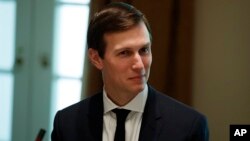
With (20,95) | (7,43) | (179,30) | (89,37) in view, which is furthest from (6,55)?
(89,37)

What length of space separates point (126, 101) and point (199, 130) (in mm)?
266

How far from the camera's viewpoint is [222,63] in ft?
8.54

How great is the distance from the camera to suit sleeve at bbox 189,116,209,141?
1379 mm

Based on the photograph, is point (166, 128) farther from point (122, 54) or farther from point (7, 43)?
point (7, 43)

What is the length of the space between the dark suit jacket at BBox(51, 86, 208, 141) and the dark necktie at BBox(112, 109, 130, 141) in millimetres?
61

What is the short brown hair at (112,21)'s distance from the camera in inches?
53.2

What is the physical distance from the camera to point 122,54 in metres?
1.37

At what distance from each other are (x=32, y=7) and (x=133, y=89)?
5.85ft

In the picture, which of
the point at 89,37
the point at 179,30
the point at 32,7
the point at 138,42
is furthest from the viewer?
the point at 32,7

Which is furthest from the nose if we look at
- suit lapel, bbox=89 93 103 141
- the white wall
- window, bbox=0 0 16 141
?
window, bbox=0 0 16 141

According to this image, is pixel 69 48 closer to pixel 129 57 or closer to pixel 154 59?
pixel 154 59

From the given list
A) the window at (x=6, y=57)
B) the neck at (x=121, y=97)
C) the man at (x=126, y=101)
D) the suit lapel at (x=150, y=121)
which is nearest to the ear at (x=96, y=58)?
the man at (x=126, y=101)

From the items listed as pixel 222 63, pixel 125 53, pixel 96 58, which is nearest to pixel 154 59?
pixel 222 63

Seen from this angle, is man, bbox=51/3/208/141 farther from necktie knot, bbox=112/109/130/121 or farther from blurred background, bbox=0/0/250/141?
blurred background, bbox=0/0/250/141
